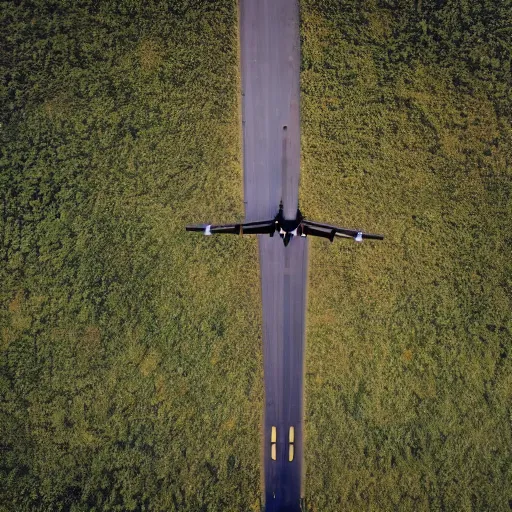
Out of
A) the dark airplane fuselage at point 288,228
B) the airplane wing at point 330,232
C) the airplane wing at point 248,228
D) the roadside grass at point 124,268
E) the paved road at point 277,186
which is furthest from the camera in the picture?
the paved road at point 277,186

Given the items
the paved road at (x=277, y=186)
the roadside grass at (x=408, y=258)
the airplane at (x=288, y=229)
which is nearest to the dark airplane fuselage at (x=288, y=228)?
the airplane at (x=288, y=229)

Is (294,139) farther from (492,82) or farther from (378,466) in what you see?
(378,466)

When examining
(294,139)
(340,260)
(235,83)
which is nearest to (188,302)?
(340,260)

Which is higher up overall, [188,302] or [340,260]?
[340,260]

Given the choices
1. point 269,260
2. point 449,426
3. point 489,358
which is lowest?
point 449,426

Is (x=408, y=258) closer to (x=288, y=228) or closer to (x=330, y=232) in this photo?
(x=330, y=232)

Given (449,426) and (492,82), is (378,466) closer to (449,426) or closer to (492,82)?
(449,426)

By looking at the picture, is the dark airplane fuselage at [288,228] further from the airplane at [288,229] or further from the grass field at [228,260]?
the grass field at [228,260]

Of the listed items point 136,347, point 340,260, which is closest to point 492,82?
point 340,260
